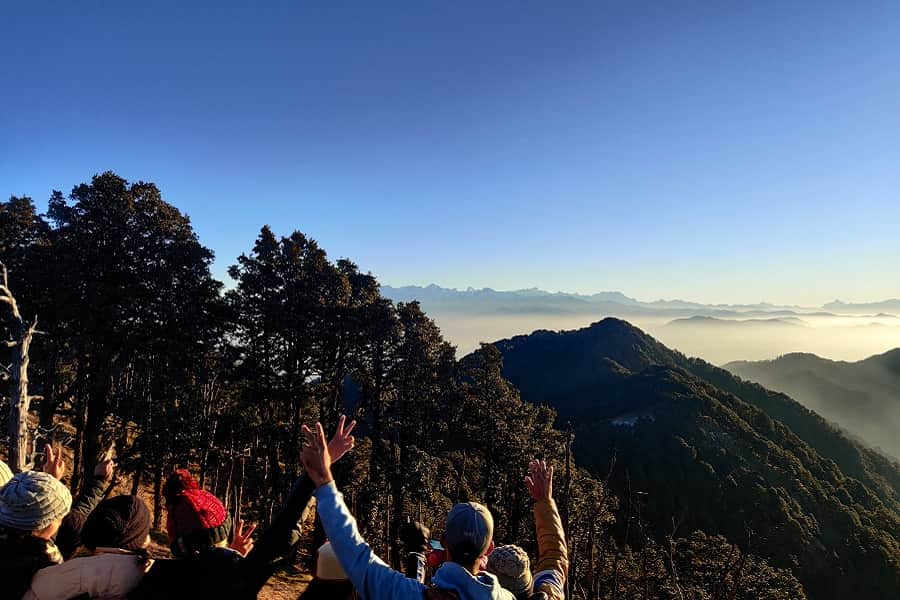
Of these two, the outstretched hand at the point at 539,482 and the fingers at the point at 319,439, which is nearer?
the fingers at the point at 319,439

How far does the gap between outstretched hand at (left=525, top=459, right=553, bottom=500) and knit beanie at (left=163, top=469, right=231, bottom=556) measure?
5.97 ft

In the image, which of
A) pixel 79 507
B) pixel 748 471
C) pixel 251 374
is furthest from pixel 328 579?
pixel 748 471

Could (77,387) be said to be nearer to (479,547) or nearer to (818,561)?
(479,547)

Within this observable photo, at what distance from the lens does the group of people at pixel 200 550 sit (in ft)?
6.72

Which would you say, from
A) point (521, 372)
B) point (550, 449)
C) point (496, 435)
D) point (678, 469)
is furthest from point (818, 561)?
point (521, 372)

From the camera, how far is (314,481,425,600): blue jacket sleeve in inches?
77.9

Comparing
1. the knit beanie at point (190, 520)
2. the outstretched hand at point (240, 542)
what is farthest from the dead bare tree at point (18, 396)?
the knit beanie at point (190, 520)

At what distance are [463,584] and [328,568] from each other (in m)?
0.98

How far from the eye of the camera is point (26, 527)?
2.31m

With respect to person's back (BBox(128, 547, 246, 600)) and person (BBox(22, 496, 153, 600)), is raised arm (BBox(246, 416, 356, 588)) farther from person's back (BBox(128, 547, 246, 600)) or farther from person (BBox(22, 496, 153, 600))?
person (BBox(22, 496, 153, 600))

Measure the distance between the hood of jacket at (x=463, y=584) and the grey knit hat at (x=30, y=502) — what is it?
1874mm

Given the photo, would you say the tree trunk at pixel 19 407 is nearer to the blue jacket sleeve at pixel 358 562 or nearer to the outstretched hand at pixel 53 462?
the outstretched hand at pixel 53 462

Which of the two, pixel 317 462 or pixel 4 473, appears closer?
pixel 317 462

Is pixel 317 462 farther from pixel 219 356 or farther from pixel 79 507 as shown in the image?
pixel 219 356
